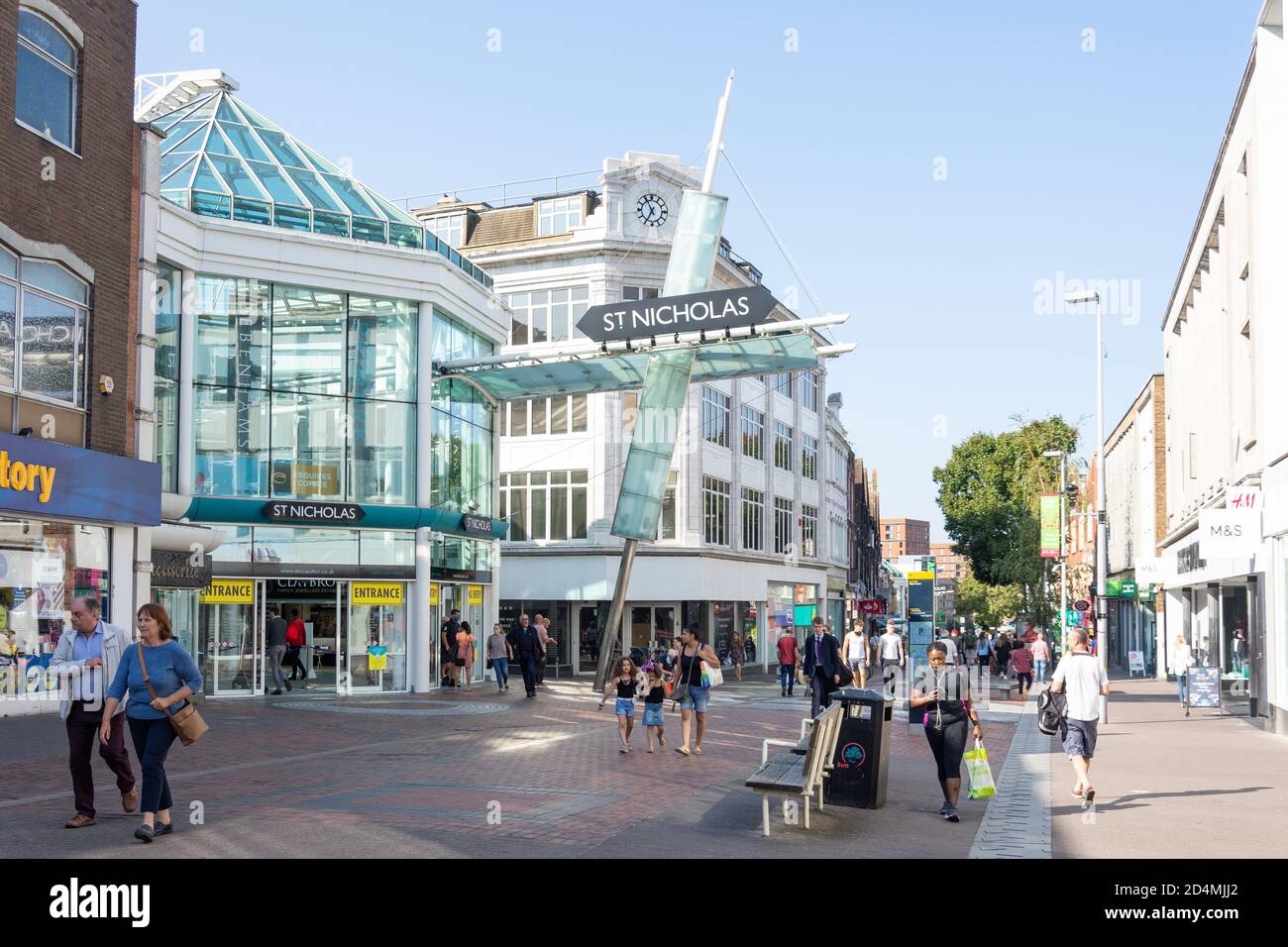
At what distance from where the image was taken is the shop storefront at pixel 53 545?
699 inches

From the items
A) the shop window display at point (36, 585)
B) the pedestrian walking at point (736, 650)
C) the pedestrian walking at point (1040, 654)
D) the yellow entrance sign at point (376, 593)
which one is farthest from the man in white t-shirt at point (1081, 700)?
the pedestrian walking at point (736, 650)

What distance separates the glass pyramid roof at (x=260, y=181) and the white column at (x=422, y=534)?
2.09m

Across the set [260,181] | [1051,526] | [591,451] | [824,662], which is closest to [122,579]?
[260,181]

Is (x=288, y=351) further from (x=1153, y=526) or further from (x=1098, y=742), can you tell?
(x=1153, y=526)

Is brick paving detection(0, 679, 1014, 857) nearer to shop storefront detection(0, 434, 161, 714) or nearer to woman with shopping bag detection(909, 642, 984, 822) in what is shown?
woman with shopping bag detection(909, 642, 984, 822)

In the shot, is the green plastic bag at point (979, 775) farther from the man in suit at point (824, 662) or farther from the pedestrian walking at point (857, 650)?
the pedestrian walking at point (857, 650)

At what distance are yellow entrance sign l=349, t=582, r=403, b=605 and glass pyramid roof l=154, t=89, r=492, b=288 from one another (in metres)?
7.26

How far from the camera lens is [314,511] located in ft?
86.0

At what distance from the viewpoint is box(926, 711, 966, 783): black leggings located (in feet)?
37.0

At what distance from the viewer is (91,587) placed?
19375 millimetres

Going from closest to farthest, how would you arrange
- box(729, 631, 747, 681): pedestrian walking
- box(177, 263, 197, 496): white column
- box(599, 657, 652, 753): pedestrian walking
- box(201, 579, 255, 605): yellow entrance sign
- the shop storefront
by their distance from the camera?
box(599, 657, 652, 753): pedestrian walking, the shop storefront, box(177, 263, 197, 496): white column, box(201, 579, 255, 605): yellow entrance sign, box(729, 631, 747, 681): pedestrian walking

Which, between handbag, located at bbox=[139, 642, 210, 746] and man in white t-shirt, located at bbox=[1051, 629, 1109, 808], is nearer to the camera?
handbag, located at bbox=[139, 642, 210, 746]

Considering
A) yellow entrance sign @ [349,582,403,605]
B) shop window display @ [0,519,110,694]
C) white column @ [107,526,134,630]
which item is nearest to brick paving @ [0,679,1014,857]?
shop window display @ [0,519,110,694]

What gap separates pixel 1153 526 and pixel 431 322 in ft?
90.1
